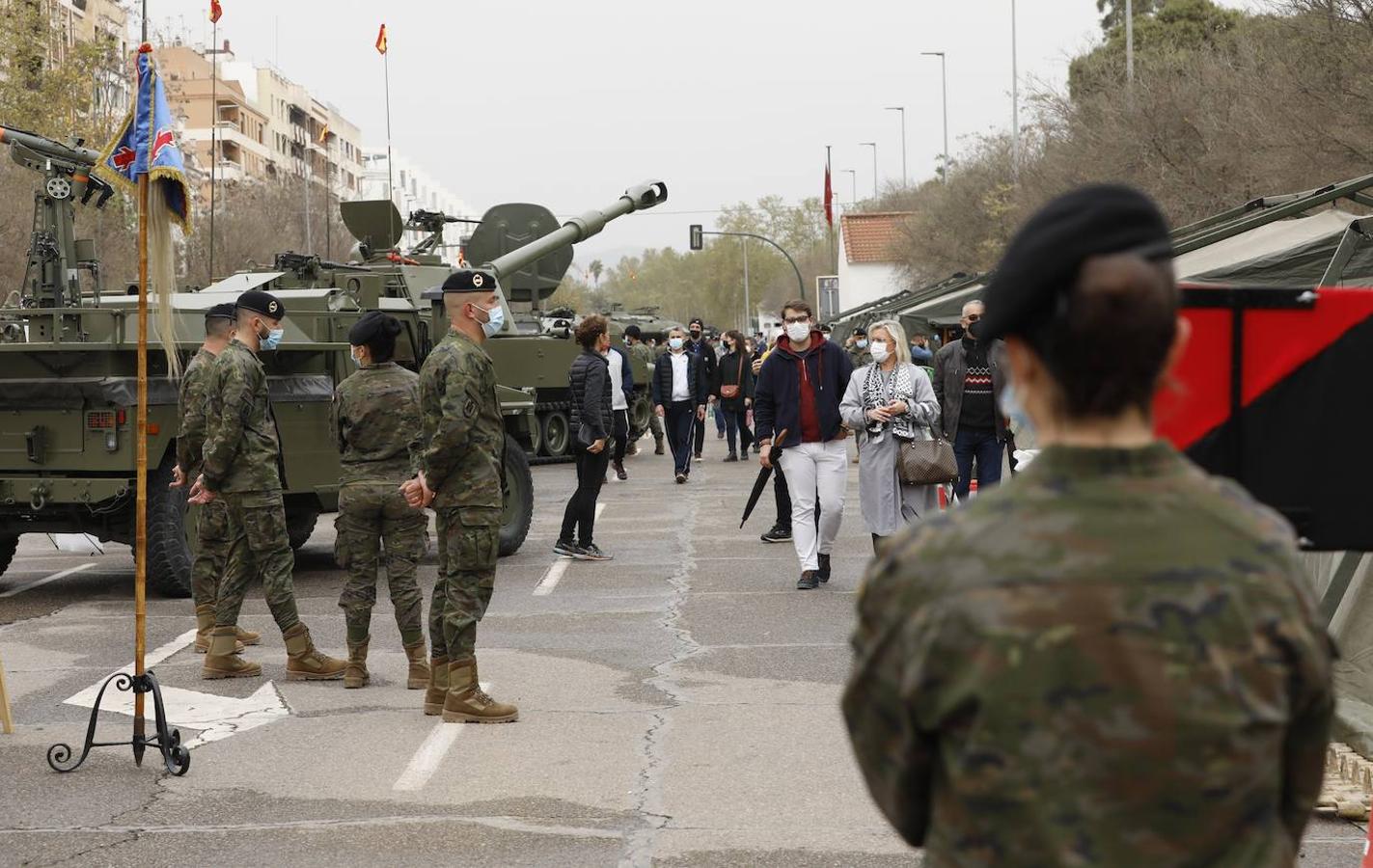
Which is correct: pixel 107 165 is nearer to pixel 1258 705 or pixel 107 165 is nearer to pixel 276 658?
pixel 276 658

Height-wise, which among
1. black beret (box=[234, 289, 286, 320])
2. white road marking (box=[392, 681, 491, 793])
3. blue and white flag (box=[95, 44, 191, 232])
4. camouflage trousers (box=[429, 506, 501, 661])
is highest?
blue and white flag (box=[95, 44, 191, 232])

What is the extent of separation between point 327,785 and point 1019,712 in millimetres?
4969

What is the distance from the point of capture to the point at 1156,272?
2.11m

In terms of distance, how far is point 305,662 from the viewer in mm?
8828

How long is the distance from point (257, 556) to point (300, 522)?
15.6 ft

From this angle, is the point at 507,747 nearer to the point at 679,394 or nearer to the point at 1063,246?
the point at 1063,246

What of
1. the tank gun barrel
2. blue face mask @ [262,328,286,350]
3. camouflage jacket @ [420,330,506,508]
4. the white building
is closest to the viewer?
camouflage jacket @ [420,330,506,508]

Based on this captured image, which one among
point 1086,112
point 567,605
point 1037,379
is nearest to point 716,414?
point 1086,112

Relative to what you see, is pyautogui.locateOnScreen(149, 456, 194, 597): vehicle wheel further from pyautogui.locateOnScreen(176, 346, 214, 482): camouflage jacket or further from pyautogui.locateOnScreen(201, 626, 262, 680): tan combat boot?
pyautogui.locateOnScreen(201, 626, 262, 680): tan combat boot

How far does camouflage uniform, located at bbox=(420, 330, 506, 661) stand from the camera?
24.7ft

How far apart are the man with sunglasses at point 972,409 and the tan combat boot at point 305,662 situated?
515 cm

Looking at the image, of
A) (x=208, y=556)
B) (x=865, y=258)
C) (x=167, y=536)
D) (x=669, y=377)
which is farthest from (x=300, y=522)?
(x=865, y=258)

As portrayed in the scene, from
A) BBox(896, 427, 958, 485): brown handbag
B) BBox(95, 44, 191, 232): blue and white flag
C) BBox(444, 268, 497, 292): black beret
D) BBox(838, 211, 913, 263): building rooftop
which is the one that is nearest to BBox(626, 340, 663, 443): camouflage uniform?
BBox(896, 427, 958, 485): brown handbag

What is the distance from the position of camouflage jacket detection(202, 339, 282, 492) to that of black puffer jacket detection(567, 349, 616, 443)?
4.54m
